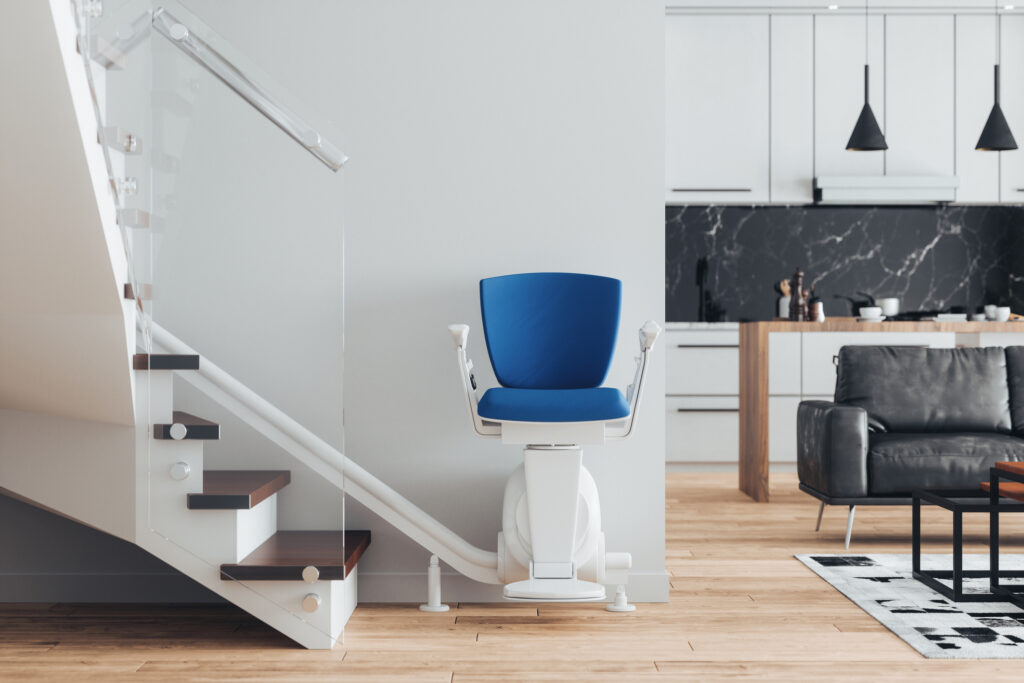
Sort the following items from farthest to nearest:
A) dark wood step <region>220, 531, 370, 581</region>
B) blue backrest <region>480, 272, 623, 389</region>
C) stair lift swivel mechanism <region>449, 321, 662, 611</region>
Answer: blue backrest <region>480, 272, 623, 389</region> → stair lift swivel mechanism <region>449, 321, 662, 611</region> → dark wood step <region>220, 531, 370, 581</region>

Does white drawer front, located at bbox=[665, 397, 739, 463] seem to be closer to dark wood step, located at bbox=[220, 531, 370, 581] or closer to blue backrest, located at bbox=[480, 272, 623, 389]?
blue backrest, located at bbox=[480, 272, 623, 389]

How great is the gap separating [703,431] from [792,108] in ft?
7.64

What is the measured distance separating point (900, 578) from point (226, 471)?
2.43m

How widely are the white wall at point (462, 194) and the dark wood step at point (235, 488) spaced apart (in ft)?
1.96

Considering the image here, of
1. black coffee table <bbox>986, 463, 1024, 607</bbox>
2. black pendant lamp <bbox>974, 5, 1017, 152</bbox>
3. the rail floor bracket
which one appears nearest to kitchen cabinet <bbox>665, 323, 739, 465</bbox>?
black pendant lamp <bbox>974, 5, 1017, 152</bbox>

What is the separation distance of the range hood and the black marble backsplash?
0.38 meters

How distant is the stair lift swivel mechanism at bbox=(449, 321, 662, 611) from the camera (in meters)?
2.50

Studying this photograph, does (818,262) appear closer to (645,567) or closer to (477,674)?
(645,567)

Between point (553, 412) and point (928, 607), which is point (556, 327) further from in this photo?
point (928, 607)

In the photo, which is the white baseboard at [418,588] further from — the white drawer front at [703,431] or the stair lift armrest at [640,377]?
the white drawer front at [703,431]

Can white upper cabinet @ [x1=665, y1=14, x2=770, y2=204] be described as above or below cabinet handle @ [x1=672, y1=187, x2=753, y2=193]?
above

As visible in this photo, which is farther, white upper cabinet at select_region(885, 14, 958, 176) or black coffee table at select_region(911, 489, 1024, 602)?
white upper cabinet at select_region(885, 14, 958, 176)

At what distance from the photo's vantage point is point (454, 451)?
9.64 feet

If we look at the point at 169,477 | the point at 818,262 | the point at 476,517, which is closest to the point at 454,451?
the point at 476,517
